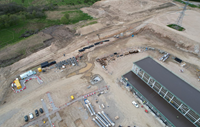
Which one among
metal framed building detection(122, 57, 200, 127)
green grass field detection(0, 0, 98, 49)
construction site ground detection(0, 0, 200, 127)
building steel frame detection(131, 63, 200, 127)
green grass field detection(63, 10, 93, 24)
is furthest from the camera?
green grass field detection(63, 10, 93, 24)

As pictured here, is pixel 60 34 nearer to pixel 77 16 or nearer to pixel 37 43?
pixel 37 43

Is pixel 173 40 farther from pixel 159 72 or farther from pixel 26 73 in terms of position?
pixel 26 73

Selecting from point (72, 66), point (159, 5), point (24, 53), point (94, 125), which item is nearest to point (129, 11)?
point (159, 5)

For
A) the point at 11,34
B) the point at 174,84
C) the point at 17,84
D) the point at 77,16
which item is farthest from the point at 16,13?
the point at 174,84

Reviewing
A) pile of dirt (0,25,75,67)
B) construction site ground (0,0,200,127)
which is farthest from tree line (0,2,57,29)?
construction site ground (0,0,200,127)

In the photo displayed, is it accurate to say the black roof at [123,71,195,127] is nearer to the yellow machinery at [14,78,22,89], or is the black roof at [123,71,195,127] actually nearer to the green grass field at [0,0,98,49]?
Answer: the yellow machinery at [14,78,22,89]

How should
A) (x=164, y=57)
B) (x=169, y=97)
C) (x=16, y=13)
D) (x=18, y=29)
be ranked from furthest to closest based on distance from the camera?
(x=16, y=13), (x=18, y=29), (x=164, y=57), (x=169, y=97)

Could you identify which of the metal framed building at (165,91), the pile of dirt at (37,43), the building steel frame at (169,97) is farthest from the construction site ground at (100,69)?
the building steel frame at (169,97)
